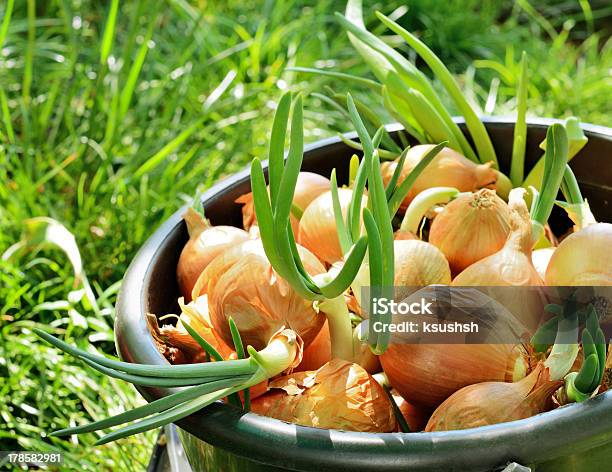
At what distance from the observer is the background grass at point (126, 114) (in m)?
1.04

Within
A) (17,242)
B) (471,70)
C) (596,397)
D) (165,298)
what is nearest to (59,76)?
(17,242)

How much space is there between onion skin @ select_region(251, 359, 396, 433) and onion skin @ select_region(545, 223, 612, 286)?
6.2 inches

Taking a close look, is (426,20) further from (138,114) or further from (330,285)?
(330,285)

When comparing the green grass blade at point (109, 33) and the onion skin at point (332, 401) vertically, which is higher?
the green grass blade at point (109, 33)

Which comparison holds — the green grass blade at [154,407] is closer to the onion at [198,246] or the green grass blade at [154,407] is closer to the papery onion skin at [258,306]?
the papery onion skin at [258,306]

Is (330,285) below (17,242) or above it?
above

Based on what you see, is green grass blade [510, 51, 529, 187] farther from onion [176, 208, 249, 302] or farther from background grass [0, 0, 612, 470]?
background grass [0, 0, 612, 470]

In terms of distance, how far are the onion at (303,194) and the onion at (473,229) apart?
0.48 ft

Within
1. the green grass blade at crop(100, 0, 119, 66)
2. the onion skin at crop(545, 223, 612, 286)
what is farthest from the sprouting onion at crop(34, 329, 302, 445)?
the green grass blade at crop(100, 0, 119, 66)

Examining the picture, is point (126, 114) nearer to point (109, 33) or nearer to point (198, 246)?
point (109, 33)

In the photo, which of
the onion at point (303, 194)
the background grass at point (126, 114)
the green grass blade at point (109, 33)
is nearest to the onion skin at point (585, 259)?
the onion at point (303, 194)

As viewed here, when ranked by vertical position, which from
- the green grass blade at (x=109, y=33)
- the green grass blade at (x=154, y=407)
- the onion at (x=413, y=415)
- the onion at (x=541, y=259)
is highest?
the green grass blade at (x=109, y=33)

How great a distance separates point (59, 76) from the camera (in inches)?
60.6

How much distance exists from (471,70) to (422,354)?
52.9 inches
